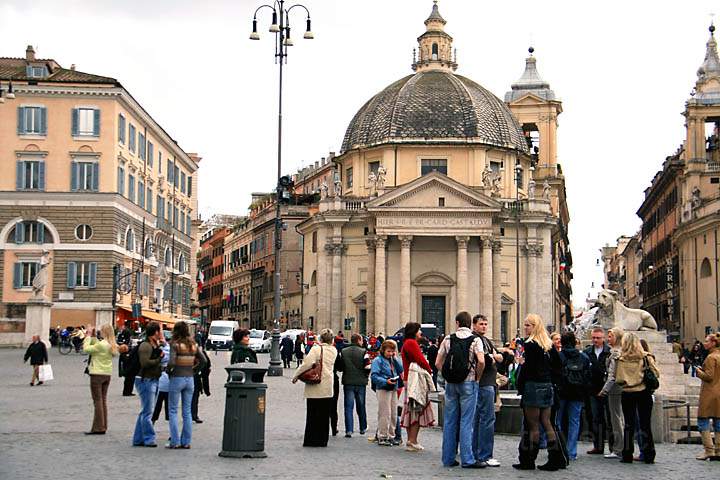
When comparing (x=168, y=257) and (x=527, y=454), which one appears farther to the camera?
(x=168, y=257)

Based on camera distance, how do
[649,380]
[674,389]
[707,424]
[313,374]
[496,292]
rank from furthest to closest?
[496,292] → [674,389] → [313,374] → [707,424] → [649,380]

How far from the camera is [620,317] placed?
76.6ft

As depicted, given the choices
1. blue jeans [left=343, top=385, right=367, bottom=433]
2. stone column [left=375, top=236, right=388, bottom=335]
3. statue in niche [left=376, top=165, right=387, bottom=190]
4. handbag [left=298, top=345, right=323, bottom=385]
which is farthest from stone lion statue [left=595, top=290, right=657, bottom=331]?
statue in niche [left=376, top=165, right=387, bottom=190]

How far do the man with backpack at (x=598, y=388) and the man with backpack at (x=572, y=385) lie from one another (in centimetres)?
31

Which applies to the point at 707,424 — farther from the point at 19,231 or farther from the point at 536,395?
the point at 19,231

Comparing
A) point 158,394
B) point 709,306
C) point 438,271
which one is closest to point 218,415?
point 158,394

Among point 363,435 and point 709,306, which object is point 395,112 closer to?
point 709,306

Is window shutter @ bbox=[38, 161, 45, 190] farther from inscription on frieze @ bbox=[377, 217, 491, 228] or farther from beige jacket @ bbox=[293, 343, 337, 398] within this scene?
beige jacket @ bbox=[293, 343, 337, 398]

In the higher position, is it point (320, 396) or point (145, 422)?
point (320, 396)

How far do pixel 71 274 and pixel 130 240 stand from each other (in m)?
5.30

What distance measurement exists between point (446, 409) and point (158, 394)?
20.6ft

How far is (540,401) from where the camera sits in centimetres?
1494

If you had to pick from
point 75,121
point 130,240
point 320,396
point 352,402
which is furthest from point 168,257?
point 320,396

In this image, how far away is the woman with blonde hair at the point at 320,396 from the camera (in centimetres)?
1725
